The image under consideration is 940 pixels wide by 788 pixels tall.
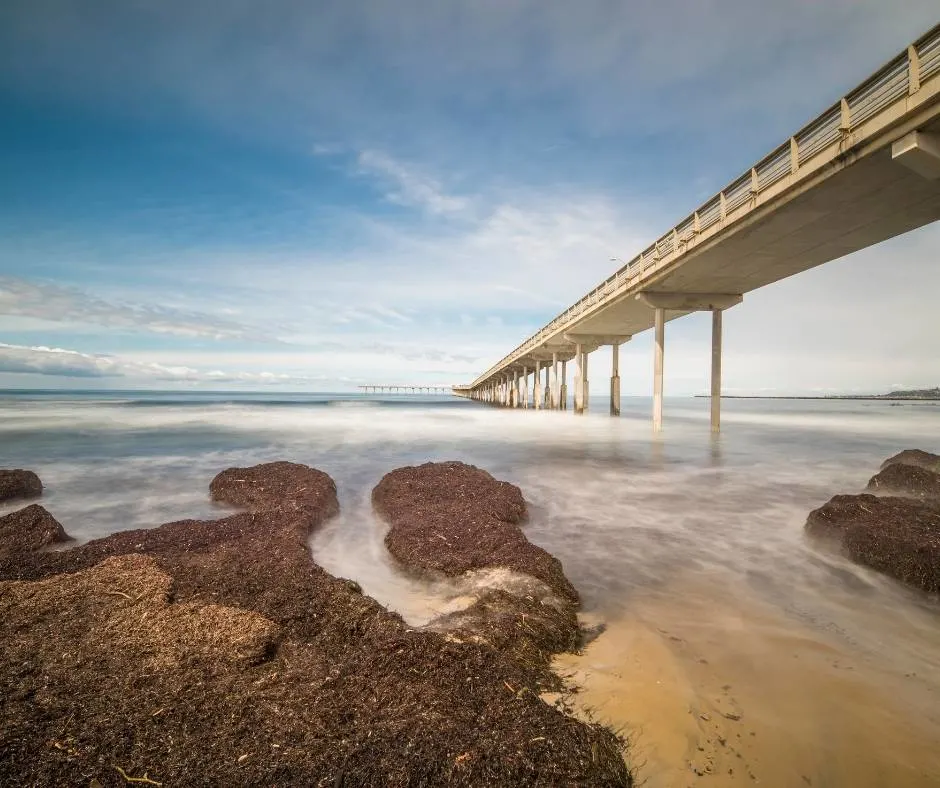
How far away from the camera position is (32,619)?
4.01 m

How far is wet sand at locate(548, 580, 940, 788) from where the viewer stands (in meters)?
2.87

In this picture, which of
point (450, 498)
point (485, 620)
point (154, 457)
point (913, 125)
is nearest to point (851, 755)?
point (485, 620)

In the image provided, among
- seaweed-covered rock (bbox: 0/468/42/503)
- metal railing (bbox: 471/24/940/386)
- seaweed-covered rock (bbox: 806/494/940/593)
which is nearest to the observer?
seaweed-covered rock (bbox: 806/494/940/593)

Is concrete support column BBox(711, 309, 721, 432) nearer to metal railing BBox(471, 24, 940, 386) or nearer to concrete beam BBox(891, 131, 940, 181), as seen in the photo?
metal railing BBox(471, 24, 940, 386)

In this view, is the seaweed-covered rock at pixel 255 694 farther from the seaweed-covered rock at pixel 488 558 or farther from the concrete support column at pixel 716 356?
the concrete support column at pixel 716 356

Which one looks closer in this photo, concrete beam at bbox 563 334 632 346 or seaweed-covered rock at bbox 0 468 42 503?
seaweed-covered rock at bbox 0 468 42 503

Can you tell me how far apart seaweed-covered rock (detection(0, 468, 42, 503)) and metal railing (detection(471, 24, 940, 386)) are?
2085 centimetres

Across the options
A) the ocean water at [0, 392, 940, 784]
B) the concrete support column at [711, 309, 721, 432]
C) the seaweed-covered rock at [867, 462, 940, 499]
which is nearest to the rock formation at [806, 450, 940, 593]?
the ocean water at [0, 392, 940, 784]

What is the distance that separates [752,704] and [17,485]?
47.3 feet

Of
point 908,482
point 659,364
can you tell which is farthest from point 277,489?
point 659,364

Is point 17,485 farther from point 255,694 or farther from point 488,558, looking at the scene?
point 255,694

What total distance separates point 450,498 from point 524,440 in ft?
51.4

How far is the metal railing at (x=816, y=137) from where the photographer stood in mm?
9898

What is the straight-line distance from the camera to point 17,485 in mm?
11109
